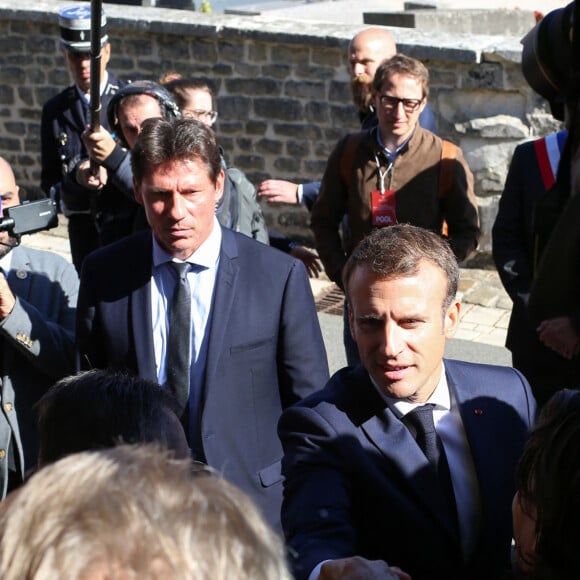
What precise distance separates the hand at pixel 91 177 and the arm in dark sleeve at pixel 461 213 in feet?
5.38

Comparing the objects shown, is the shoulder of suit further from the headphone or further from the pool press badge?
the pool press badge

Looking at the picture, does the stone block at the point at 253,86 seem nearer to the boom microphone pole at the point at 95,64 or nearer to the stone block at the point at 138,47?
the stone block at the point at 138,47

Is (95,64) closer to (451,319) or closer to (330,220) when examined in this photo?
(330,220)

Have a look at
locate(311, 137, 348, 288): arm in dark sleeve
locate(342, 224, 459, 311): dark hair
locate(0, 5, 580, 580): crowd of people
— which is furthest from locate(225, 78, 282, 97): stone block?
locate(342, 224, 459, 311): dark hair

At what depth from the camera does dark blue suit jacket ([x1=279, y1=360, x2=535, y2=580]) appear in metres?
2.57

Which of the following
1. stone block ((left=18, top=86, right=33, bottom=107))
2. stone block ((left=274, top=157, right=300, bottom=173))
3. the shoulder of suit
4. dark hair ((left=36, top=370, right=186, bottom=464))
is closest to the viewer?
dark hair ((left=36, top=370, right=186, bottom=464))

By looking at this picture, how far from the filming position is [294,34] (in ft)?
30.6

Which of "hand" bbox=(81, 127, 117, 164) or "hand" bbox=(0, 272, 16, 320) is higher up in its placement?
"hand" bbox=(81, 127, 117, 164)

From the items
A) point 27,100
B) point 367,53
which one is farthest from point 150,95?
point 27,100

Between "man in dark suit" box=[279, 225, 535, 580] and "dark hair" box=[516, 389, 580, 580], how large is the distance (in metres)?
0.48

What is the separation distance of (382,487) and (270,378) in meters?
1.21

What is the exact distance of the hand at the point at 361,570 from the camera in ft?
7.23

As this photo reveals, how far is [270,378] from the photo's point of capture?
3.78m

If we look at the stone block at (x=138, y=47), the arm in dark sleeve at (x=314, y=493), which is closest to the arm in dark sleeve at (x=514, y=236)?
the arm in dark sleeve at (x=314, y=493)
